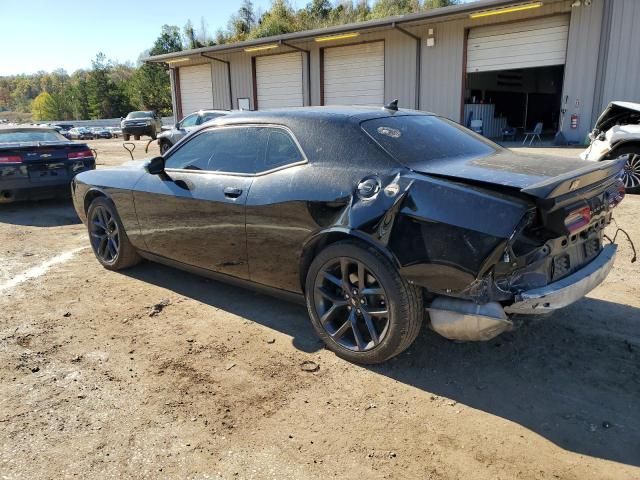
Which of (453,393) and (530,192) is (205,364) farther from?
(530,192)

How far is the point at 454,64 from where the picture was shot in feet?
60.0

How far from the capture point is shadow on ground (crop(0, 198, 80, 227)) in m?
8.00

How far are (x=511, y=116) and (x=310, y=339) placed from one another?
→ 89.4 ft

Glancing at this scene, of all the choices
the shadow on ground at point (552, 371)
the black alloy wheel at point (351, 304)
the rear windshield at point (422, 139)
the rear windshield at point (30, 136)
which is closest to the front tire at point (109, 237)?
the shadow on ground at point (552, 371)

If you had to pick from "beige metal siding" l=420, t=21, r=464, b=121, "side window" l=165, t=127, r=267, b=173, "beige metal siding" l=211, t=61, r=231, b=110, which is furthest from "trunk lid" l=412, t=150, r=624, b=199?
"beige metal siding" l=211, t=61, r=231, b=110

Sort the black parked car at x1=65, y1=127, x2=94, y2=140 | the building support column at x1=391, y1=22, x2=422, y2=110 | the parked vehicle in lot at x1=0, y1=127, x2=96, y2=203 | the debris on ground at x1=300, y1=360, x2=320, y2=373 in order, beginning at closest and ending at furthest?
the debris on ground at x1=300, y1=360, x2=320, y2=373
the parked vehicle in lot at x1=0, y1=127, x2=96, y2=203
the building support column at x1=391, y1=22, x2=422, y2=110
the black parked car at x1=65, y1=127, x2=94, y2=140

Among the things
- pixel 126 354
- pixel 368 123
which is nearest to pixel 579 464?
pixel 368 123

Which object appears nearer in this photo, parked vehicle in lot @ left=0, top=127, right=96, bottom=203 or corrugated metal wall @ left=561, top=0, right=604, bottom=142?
parked vehicle in lot @ left=0, top=127, right=96, bottom=203

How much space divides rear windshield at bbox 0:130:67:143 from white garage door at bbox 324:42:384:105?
13.2m

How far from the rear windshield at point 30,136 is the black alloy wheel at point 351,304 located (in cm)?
774

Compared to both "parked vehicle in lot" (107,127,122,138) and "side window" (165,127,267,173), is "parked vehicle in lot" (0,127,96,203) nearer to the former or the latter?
"side window" (165,127,267,173)

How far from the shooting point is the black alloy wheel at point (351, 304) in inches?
122

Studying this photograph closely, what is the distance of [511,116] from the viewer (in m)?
27.6

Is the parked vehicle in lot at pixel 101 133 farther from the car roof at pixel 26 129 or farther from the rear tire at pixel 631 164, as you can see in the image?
the rear tire at pixel 631 164
